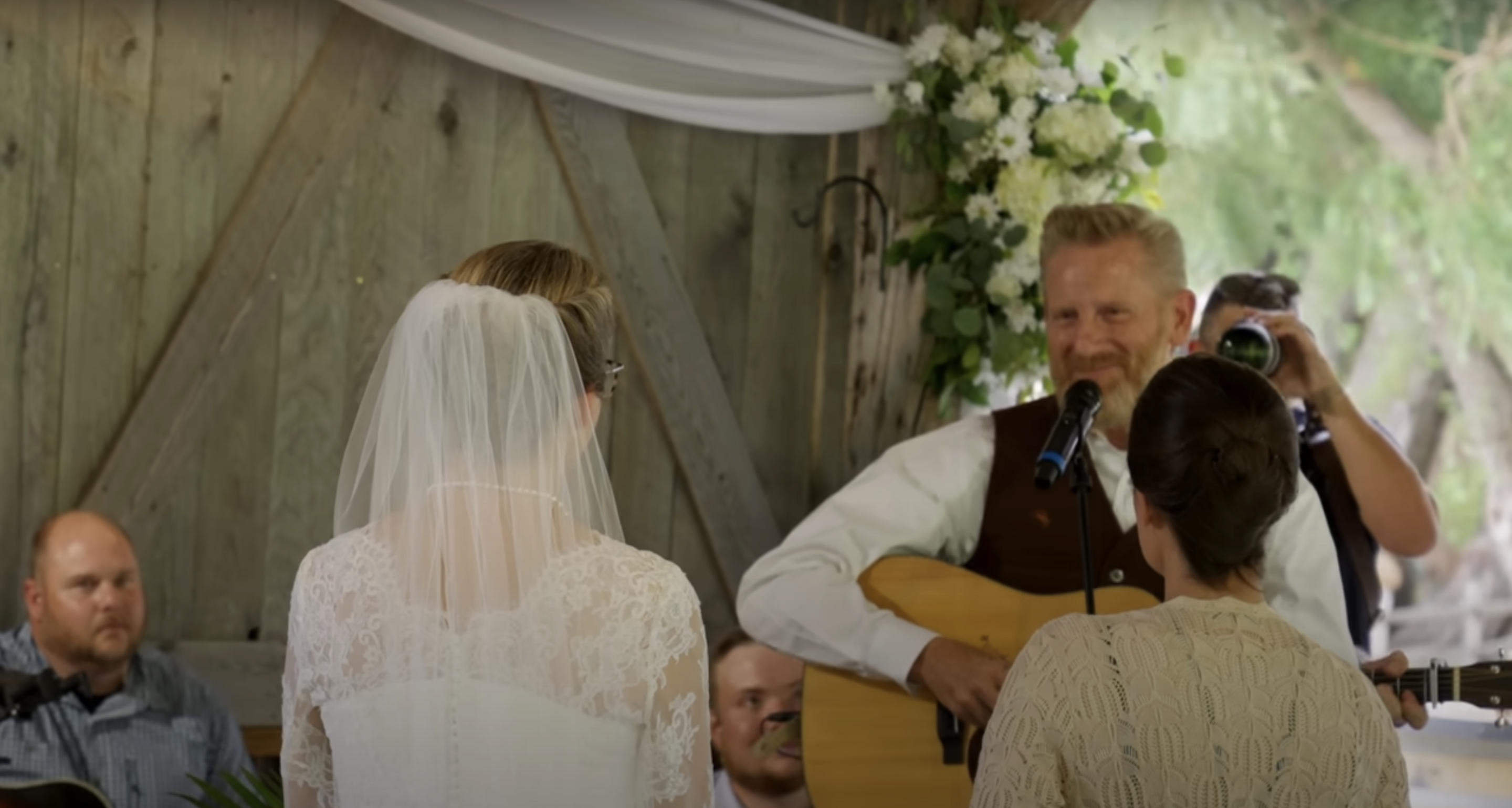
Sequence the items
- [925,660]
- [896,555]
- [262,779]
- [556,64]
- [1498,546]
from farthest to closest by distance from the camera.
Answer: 1. [1498,546]
2. [556,64]
3. [262,779]
4. [896,555]
5. [925,660]

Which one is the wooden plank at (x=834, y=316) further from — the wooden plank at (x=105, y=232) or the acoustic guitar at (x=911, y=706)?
the wooden plank at (x=105, y=232)

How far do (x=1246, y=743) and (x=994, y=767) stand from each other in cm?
32

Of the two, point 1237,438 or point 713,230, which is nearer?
point 1237,438

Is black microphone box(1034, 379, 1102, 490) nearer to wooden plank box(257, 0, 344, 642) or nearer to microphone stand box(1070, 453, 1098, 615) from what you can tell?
microphone stand box(1070, 453, 1098, 615)

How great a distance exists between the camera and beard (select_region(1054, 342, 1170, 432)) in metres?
3.79

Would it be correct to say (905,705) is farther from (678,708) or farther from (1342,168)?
(1342,168)

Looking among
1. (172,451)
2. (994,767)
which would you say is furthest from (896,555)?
(172,451)

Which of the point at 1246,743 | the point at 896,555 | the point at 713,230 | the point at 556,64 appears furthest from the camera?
the point at 713,230

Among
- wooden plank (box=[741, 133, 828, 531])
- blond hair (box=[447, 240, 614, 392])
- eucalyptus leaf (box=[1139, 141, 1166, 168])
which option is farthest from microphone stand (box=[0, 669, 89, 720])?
eucalyptus leaf (box=[1139, 141, 1166, 168])

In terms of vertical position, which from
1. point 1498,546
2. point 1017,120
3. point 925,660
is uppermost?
point 1017,120

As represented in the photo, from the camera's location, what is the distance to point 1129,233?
3.88 meters

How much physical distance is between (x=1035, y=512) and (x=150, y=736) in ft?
7.61

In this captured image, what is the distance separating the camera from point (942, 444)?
3.95 metres

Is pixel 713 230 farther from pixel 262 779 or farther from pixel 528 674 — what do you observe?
pixel 528 674
